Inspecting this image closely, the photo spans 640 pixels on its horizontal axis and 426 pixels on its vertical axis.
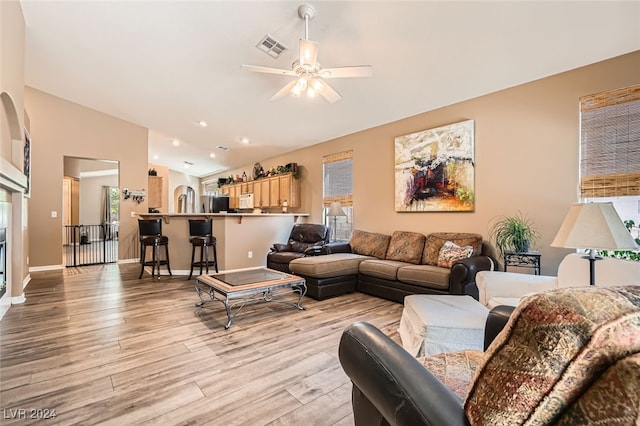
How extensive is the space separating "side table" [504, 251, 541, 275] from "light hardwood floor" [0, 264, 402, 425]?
1434 mm

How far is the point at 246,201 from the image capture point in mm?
8461

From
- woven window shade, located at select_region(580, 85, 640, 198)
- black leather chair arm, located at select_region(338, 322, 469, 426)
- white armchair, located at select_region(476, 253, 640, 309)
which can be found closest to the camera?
black leather chair arm, located at select_region(338, 322, 469, 426)

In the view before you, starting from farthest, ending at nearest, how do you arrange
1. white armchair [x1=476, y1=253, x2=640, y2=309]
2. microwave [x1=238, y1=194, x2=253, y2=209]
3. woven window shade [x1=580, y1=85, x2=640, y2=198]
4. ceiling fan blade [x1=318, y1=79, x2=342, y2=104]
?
1. microwave [x1=238, y1=194, x2=253, y2=209]
2. ceiling fan blade [x1=318, y1=79, x2=342, y2=104]
3. woven window shade [x1=580, y1=85, x2=640, y2=198]
4. white armchair [x1=476, y1=253, x2=640, y2=309]

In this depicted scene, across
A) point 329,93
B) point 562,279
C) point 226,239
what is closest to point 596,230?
point 562,279

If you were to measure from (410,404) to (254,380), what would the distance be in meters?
1.61

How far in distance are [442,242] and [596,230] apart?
2279 mm

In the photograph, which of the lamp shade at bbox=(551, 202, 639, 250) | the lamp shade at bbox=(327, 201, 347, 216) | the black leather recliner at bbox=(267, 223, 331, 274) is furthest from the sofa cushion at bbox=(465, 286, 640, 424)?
the lamp shade at bbox=(327, 201, 347, 216)

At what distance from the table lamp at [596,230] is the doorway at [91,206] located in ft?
32.5

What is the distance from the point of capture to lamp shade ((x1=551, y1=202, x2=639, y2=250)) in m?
1.76

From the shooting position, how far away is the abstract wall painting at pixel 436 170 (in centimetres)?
416

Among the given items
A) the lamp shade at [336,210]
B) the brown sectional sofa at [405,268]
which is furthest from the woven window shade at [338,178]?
the brown sectional sofa at [405,268]

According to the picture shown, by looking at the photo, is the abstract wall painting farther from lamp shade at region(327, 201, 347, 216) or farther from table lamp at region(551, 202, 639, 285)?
table lamp at region(551, 202, 639, 285)

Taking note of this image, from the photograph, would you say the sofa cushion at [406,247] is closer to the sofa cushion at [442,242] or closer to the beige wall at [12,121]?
the sofa cushion at [442,242]

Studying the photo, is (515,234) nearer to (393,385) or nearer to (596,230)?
(596,230)
